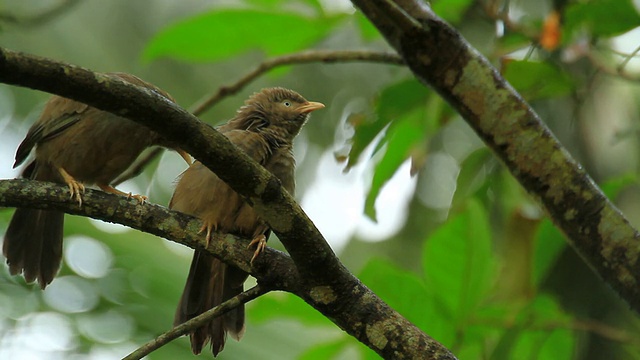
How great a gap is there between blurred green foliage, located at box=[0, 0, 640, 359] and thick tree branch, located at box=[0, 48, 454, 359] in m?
0.58

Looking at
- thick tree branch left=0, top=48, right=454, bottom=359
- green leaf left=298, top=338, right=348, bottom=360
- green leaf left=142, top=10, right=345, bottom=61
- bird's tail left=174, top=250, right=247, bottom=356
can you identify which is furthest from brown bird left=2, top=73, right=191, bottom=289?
thick tree branch left=0, top=48, right=454, bottom=359

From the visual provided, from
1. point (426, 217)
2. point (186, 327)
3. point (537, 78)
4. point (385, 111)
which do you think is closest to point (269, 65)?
point (385, 111)

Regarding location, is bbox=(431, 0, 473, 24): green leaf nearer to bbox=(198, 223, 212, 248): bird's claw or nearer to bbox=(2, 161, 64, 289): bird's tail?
bbox=(198, 223, 212, 248): bird's claw

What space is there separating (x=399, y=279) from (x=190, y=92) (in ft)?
12.8

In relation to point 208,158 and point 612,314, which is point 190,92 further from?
point 208,158

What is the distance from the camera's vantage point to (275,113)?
13.4ft

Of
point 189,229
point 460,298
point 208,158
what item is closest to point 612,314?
point 460,298

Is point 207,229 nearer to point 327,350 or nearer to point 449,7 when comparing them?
point 327,350

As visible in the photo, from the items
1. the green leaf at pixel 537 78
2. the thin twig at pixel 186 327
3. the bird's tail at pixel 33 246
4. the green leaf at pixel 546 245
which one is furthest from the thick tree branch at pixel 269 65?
the thin twig at pixel 186 327

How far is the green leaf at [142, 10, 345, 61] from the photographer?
353 cm

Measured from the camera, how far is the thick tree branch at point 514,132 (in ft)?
8.83

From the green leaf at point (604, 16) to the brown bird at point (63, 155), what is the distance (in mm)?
1716

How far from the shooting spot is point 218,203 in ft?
10.8

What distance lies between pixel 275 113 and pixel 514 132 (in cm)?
154
